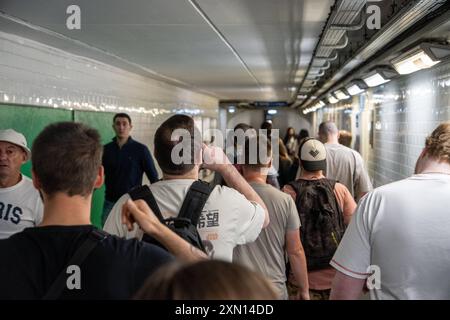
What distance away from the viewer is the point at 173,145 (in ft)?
7.41

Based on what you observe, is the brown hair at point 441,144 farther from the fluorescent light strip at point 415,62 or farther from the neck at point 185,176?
the fluorescent light strip at point 415,62

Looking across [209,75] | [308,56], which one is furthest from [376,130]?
[209,75]

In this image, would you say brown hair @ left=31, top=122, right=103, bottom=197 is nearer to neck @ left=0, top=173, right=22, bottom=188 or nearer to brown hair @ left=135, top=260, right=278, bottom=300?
brown hair @ left=135, top=260, right=278, bottom=300

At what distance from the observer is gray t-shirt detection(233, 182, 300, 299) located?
3.17 meters

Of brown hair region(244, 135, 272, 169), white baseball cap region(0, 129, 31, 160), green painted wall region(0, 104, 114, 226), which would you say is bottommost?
brown hair region(244, 135, 272, 169)

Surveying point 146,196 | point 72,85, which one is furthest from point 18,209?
point 72,85

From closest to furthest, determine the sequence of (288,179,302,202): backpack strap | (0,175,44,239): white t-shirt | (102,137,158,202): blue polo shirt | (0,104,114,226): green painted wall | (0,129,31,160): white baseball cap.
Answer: (0,175,44,239): white t-shirt < (0,129,31,160): white baseball cap < (288,179,302,202): backpack strap < (0,104,114,226): green painted wall < (102,137,158,202): blue polo shirt

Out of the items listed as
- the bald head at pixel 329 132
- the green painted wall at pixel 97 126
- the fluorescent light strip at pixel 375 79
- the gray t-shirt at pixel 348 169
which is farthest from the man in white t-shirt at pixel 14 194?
the fluorescent light strip at pixel 375 79

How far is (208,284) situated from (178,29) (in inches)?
172

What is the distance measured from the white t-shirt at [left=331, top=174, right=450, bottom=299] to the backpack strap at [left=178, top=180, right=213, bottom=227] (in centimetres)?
72

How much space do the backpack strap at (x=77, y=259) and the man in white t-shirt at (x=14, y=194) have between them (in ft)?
5.53

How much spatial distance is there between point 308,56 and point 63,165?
6119mm

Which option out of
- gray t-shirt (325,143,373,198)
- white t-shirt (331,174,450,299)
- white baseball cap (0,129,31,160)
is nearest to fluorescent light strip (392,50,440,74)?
gray t-shirt (325,143,373,198)
